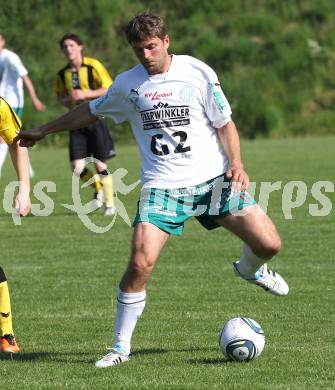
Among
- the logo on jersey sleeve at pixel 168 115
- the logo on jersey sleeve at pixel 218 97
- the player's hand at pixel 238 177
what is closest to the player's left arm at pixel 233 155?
the player's hand at pixel 238 177

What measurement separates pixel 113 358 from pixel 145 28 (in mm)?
1767

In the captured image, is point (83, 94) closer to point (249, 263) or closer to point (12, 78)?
point (12, 78)

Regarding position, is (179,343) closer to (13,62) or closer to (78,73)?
(78,73)

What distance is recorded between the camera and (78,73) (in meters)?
13.3

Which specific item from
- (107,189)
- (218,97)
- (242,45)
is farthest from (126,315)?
(242,45)

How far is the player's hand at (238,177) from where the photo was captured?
5906 millimetres

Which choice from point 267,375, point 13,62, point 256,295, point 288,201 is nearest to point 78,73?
point 13,62

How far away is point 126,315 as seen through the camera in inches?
236

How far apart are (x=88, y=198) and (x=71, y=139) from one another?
4.73 feet

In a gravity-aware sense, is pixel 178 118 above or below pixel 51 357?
above

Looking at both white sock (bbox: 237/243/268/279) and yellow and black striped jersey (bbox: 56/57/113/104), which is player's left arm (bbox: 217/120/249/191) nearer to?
white sock (bbox: 237/243/268/279)

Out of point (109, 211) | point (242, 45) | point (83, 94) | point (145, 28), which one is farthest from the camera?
point (242, 45)

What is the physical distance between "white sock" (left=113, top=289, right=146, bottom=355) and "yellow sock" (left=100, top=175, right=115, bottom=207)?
6875 mm

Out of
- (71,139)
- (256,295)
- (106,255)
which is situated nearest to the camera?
(256,295)
